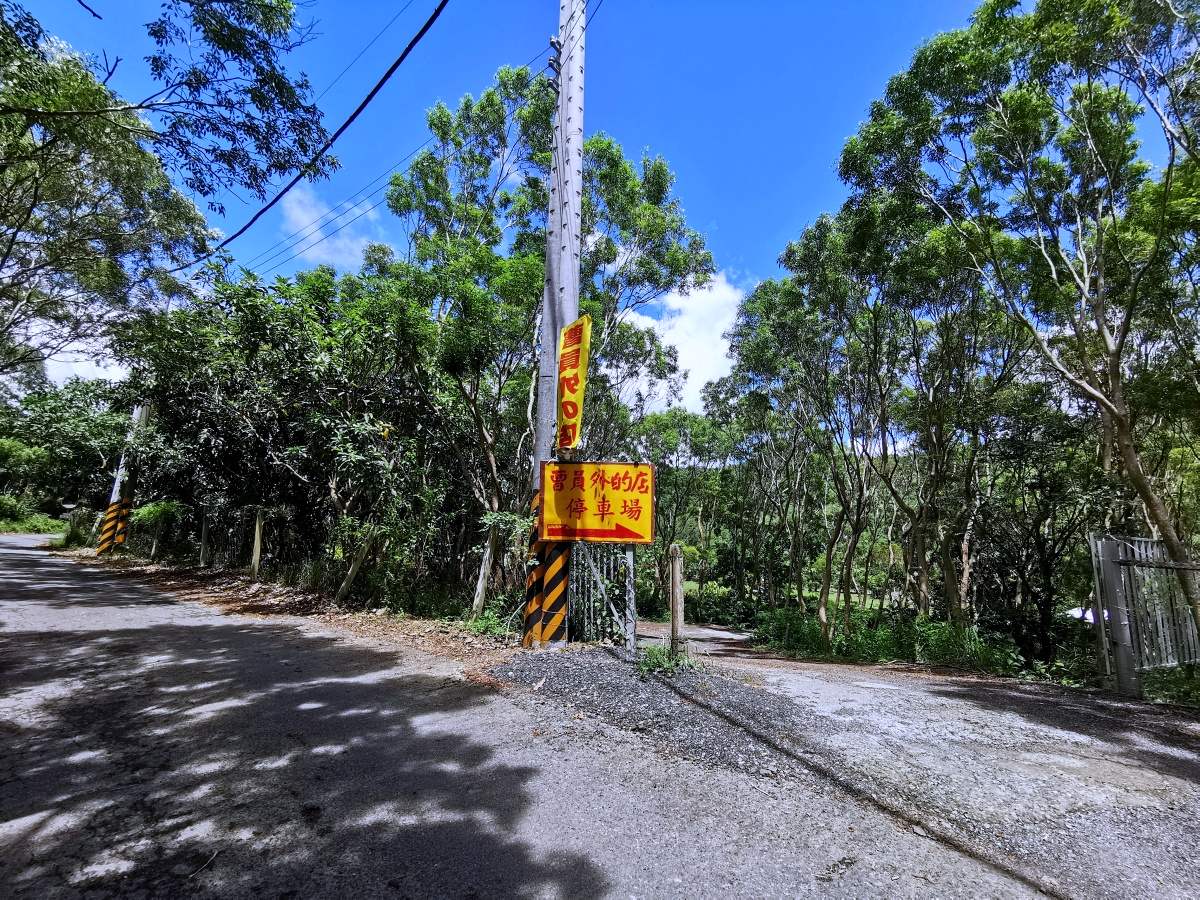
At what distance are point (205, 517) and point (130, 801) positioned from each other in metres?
14.1

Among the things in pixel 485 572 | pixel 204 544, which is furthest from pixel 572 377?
pixel 204 544

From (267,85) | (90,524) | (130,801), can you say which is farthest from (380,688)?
(90,524)

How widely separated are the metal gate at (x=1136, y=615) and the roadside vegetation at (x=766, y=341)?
1.00 ft

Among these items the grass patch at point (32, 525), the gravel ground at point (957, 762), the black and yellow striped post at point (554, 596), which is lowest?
the gravel ground at point (957, 762)

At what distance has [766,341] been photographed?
1377 cm

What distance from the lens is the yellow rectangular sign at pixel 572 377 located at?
590 cm

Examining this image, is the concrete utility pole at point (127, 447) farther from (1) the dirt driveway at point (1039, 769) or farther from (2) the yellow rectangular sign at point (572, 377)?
(1) the dirt driveway at point (1039, 769)

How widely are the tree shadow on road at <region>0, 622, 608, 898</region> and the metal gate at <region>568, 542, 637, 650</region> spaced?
1854mm

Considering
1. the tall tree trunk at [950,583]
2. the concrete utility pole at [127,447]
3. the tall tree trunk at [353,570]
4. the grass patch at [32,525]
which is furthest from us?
the grass patch at [32,525]

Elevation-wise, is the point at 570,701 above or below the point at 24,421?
below

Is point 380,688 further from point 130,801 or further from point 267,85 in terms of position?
point 267,85

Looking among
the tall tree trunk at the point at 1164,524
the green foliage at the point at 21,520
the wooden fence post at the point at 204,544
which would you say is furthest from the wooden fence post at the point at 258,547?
the green foliage at the point at 21,520

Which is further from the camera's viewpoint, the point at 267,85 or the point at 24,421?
the point at 24,421

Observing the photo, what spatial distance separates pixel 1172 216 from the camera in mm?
7172
